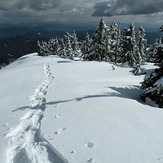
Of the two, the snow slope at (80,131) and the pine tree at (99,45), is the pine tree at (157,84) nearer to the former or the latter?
the snow slope at (80,131)

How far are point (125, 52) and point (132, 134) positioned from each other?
109 ft

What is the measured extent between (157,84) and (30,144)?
848 cm

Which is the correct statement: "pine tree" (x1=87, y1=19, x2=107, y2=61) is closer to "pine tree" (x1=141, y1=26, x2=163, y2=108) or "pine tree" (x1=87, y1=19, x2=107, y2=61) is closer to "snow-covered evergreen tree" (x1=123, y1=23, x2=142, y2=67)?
"snow-covered evergreen tree" (x1=123, y1=23, x2=142, y2=67)

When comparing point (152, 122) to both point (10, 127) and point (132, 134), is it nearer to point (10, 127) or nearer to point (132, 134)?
point (132, 134)

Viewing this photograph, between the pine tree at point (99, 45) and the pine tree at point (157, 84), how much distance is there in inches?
1119

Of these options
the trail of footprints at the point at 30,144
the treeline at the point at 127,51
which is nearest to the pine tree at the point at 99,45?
the treeline at the point at 127,51

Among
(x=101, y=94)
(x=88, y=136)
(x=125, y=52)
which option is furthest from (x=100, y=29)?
(x=88, y=136)

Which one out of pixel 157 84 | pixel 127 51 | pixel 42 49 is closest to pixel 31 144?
pixel 157 84

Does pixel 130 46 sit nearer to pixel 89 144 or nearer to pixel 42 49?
pixel 89 144

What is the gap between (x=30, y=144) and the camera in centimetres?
633

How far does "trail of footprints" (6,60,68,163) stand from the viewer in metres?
5.52

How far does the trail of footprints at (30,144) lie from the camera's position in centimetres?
552

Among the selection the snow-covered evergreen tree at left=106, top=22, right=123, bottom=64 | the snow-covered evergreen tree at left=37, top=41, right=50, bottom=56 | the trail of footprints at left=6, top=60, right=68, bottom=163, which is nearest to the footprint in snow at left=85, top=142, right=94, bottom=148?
the trail of footprints at left=6, top=60, right=68, bottom=163

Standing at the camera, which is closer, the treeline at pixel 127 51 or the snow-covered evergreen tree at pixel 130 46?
the treeline at pixel 127 51
